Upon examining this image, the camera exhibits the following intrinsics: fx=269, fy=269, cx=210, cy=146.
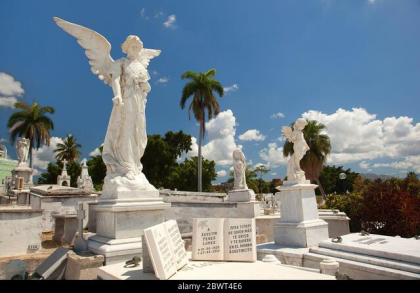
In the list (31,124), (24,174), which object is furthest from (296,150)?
(31,124)

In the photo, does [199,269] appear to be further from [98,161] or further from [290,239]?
[98,161]

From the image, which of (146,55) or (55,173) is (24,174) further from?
(55,173)

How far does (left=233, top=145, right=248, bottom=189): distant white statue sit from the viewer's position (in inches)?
482

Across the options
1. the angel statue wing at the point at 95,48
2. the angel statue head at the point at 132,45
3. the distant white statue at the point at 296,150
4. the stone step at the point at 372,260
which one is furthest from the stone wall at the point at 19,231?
the distant white statue at the point at 296,150

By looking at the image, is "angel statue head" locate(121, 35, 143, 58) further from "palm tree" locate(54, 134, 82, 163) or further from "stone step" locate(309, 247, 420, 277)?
"palm tree" locate(54, 134, 82, 163)

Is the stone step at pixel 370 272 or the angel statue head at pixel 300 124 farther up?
A: the angel statue head at pixel 300 124

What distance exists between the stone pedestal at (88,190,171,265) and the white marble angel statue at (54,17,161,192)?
0.24 meters

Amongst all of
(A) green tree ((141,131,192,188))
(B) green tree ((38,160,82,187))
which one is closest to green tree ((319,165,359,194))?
(A) green tree ((141,131,192,188))

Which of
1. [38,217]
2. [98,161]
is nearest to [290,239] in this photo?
[38,217]

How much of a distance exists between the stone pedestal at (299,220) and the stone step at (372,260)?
2.64ft

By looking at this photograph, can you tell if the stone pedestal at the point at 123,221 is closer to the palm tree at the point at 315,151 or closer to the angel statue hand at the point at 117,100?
the angel statue hand at the point at 117,100

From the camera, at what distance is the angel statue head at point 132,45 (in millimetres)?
5344

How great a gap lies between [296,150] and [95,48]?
17.6 ft
